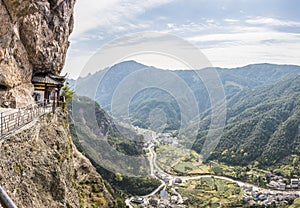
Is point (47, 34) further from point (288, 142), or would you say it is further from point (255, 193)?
point (288, 142)

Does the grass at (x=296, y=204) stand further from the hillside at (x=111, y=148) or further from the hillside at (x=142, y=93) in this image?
the hillside at (x=142, y=93)

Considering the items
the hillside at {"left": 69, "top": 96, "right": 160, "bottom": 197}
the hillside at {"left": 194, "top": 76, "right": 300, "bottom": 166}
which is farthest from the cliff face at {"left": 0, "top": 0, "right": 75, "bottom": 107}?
the hillside at {"left": 194, "top": 76, "right": 300, "bottom": 166}

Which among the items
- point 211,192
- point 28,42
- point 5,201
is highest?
point 28,42

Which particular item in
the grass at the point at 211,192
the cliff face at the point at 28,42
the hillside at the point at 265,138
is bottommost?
the grass at the point at 211,192

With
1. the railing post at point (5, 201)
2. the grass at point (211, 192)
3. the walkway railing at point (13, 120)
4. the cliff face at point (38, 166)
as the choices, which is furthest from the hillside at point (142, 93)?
the railing post at point (5, 201)

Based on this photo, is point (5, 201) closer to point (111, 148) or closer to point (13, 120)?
point (13, 120)

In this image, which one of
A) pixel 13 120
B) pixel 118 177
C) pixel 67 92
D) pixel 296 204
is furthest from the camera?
pixel 296 204

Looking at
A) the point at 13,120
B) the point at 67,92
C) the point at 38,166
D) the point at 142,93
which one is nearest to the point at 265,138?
the point at 142,93
